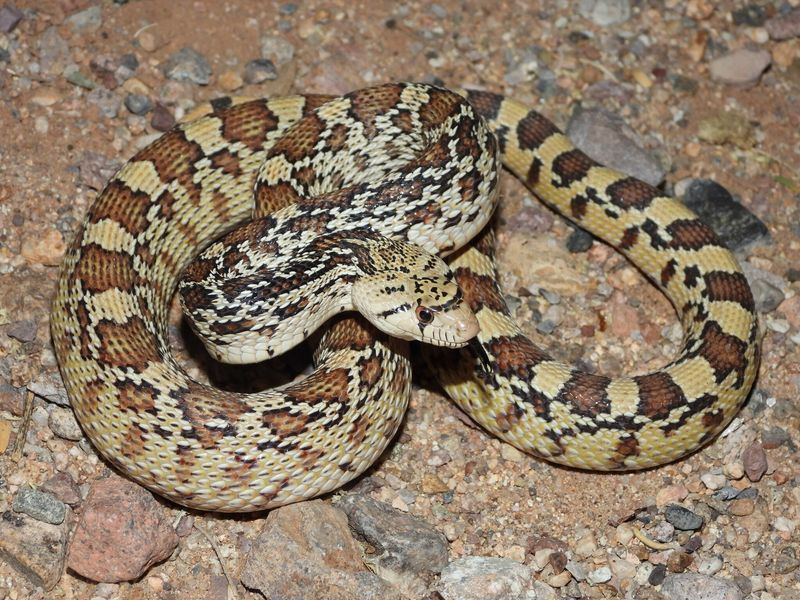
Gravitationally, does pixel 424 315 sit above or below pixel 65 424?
above

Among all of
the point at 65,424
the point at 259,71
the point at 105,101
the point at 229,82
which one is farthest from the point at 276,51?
the point at 65,424

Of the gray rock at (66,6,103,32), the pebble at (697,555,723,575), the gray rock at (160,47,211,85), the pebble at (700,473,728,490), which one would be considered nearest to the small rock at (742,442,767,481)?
the pebble at (700,473,728,490)

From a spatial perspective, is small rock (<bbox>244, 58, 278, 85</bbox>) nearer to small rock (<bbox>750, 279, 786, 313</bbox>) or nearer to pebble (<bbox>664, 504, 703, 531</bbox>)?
small rock (<bbox>750, 279, 786, 313</bbox>)

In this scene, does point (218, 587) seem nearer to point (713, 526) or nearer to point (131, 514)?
point (131, 514)

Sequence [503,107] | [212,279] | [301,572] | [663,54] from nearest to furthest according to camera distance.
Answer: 1. [301,572]
2. [212,279]
3. [503,107]
4. [663,54]

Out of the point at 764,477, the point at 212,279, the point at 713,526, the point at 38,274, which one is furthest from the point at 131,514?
the point at 764,477

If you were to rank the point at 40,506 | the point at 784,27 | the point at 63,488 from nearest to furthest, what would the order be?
the point at 40,506 < the point at 63,488 < the point at 784,27

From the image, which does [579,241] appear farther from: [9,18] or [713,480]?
[9,18]
